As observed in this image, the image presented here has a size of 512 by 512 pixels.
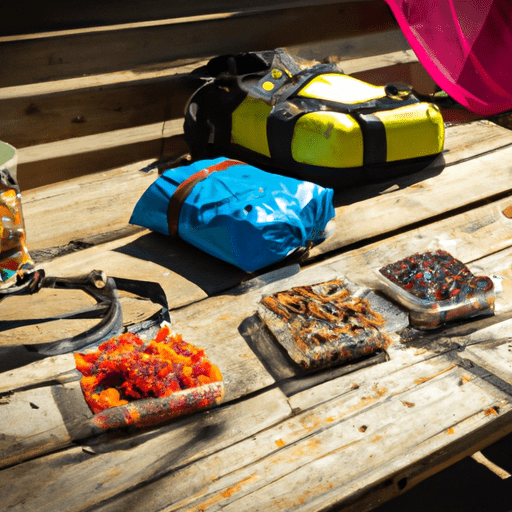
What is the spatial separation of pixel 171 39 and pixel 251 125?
22.8 inches

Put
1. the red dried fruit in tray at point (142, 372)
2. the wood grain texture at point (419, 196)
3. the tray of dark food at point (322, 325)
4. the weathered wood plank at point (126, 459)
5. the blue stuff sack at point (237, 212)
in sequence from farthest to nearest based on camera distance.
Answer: the wood grain texture at point (419, 196) → the blue stuff sack at point (237, 212) → the tray of dark food at point (322, 325) → the red dried fruit in tray at point (142, 372) → the weathered wood plank at point (126, 459)

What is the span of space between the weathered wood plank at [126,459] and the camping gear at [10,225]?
0.59m

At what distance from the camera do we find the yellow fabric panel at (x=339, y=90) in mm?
2088

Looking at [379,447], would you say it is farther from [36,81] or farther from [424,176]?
[36,81]

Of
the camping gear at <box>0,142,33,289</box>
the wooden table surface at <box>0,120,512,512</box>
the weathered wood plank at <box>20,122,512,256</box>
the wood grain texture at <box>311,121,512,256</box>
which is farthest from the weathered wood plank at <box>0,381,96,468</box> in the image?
the wood grain texture at <box>311,121,512,256</box>

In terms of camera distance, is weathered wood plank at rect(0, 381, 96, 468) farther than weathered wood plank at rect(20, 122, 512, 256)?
No

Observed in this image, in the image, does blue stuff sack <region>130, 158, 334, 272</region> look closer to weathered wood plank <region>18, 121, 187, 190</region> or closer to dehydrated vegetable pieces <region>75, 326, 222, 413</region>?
dehydrated vegetable pieces <region>75, 326, 222, 413</region>

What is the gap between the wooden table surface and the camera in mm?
1019

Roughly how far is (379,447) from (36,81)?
1.78m

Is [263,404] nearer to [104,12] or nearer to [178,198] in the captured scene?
[178,198]

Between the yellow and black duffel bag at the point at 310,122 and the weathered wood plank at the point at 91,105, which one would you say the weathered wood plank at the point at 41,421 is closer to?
the yellow and black duffel bag at the point at 310,122

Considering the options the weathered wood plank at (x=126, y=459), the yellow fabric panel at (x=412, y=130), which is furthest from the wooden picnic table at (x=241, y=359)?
the yellow fabric panel at (x=412, y=130)

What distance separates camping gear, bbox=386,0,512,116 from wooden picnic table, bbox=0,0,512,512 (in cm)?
27

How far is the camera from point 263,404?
120 centimetres
